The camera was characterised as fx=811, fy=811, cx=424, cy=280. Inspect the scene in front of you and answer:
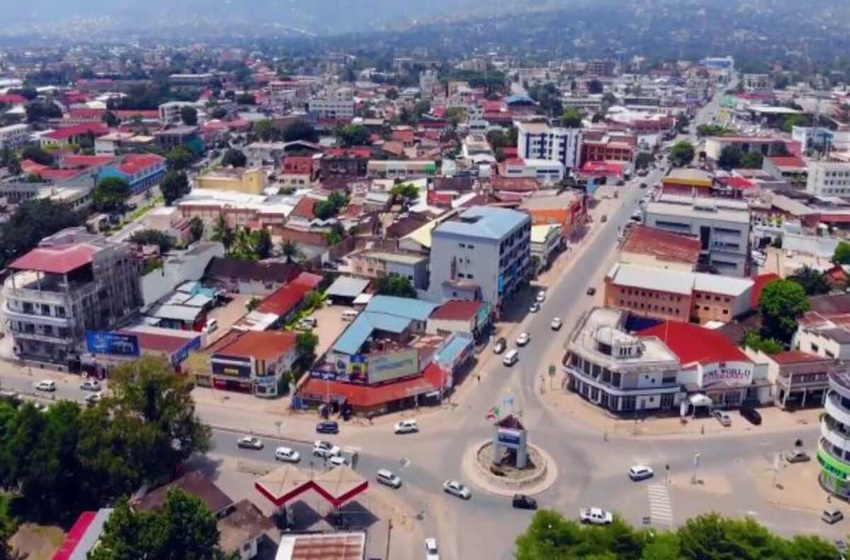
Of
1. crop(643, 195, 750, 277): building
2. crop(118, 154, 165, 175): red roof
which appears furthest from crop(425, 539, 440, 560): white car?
crop(118, 154, 165, 175): red roof

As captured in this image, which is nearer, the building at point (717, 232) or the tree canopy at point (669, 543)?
the tree canopy at point (669, 543)

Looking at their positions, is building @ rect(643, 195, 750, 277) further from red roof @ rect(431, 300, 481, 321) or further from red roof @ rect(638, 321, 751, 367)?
red roof @ rect(431, 300, 481, 321)

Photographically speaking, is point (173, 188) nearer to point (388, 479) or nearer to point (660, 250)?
point (660, 250)

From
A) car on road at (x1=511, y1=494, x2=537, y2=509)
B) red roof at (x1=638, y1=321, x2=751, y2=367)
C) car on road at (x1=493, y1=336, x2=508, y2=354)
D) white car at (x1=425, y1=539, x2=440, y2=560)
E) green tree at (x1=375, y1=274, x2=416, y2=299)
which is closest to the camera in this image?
white car at (x1=425, y1=539, x2=440, y2=560)

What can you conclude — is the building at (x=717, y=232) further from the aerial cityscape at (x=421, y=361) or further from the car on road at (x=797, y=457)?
the car on road at (x=797, y=457)

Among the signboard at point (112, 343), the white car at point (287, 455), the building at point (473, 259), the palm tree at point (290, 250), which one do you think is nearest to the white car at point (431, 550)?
the white car at point (287, 455)

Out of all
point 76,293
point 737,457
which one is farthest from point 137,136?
point 737,457
